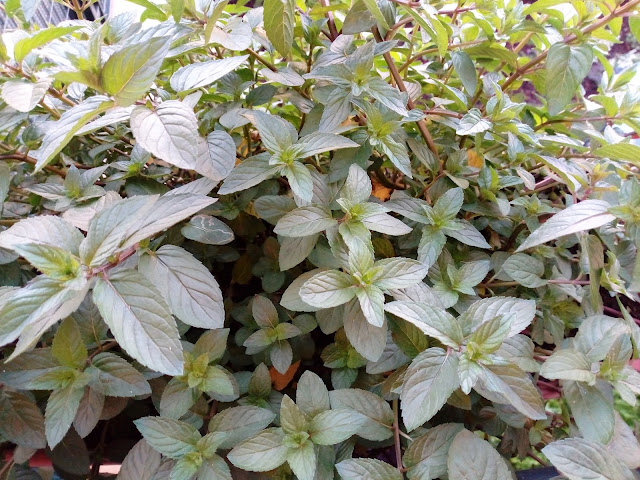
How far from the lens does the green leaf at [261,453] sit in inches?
17.8

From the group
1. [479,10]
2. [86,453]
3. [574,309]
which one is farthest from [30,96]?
[574,309]

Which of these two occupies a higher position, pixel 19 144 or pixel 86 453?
pixel 19 144

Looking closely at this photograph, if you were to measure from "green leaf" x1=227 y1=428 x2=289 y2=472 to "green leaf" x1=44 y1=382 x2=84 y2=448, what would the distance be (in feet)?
0.58

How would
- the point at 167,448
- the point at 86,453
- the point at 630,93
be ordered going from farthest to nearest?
the point at 630,93, the point at 86,453, the point at 167,448

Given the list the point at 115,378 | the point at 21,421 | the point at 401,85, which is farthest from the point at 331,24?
the point at 21,421

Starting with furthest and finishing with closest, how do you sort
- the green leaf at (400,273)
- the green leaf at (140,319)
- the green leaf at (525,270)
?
1. the green leaf at (525,270)
2. the green leaf at (400,273)
3. the green leaf at (140,319)

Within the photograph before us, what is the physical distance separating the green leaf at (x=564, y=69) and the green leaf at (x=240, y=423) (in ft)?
1.89

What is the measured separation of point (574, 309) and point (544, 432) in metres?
0.19

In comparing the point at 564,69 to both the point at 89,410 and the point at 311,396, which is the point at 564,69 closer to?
the point at 311,396

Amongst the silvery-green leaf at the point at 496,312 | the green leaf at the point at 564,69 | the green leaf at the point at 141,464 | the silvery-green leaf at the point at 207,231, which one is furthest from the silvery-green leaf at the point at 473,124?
the green leaf at the point at 141,464

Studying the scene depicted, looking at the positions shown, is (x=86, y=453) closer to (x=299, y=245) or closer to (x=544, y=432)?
(x=299, y=245)

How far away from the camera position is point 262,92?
2.09 feet

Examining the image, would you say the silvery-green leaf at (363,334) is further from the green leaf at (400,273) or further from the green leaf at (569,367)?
the green leaf at (569,367)

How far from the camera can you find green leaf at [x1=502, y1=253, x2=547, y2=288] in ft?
1.94
